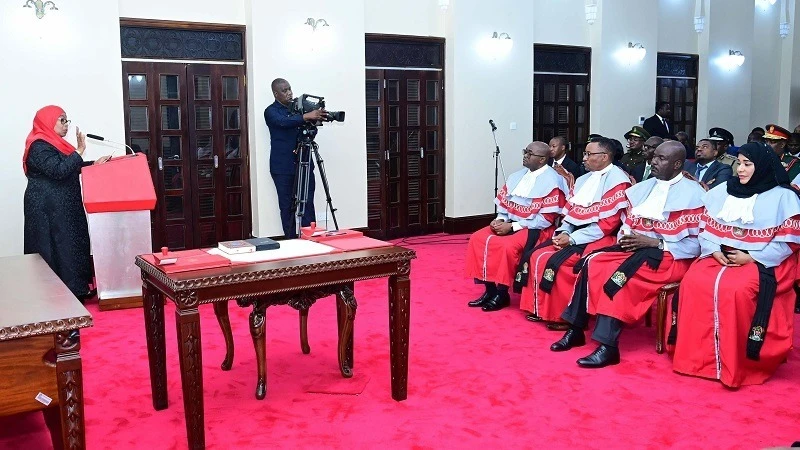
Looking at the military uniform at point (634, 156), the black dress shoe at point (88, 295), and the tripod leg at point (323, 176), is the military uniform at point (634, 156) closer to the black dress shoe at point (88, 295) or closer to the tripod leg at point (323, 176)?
the tripod leg at point (323, 176)

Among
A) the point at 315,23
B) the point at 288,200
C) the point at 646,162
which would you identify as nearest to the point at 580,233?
the point at 646,162

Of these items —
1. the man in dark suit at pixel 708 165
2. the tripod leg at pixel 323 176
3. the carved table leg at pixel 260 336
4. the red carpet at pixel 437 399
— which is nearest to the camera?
the red carpet at pixel 437 399

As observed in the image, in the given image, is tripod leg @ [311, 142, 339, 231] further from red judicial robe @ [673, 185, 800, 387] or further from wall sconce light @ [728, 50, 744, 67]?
wall sconce light @ [728, 50, 744, 67]

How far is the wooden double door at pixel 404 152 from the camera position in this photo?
8.06 meters

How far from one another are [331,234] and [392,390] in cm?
83

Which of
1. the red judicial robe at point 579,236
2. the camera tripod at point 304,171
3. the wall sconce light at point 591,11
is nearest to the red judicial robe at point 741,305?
the red judicial robe at point 579,236

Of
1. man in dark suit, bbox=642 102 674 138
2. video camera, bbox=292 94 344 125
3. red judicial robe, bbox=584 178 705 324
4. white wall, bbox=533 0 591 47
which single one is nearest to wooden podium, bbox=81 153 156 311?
video camera, bbox=292 94 344 125

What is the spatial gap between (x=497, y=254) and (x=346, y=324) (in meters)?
1.60

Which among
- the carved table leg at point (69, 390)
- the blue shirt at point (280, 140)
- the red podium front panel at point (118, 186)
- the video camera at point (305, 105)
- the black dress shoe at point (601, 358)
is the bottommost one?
the black dress shoe at point (601, 358)

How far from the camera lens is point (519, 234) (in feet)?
16.4

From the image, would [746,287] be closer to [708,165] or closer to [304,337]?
[304,337]

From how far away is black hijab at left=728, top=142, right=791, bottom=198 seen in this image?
369 centimetres

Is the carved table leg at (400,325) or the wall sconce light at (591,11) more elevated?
the wall sconce light at (591,11)

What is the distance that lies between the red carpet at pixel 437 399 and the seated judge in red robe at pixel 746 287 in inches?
5.1
